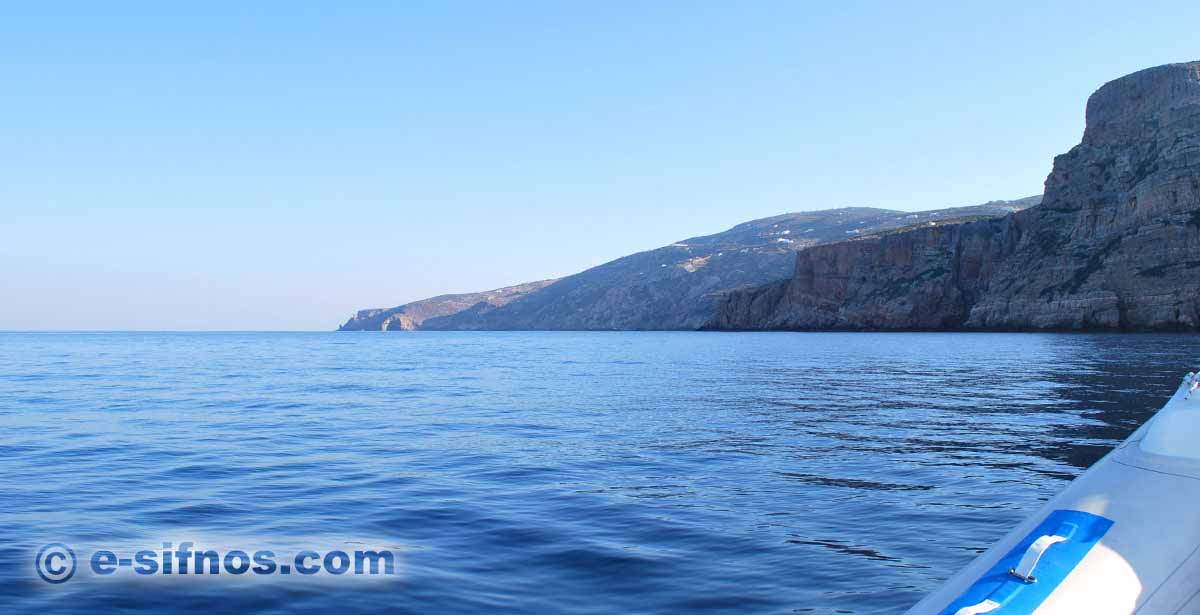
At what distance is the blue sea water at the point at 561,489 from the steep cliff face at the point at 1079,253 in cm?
8245

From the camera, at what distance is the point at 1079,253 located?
4279 inches

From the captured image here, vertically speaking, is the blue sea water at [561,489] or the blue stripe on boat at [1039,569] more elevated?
the blue stripe on boat at [1039,569]

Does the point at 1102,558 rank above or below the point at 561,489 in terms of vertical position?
above

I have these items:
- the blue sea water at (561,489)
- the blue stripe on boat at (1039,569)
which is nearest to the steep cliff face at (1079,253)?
the blue sea water at (561,489)

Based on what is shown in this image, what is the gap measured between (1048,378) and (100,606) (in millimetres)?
37473

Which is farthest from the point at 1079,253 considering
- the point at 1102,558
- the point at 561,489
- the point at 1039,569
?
the point at 1039,569

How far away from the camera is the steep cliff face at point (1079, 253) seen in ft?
316

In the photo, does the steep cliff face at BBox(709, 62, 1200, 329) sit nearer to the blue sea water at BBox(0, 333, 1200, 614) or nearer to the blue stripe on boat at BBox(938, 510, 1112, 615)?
the blue sea water at BBox(0, 333, 1200, 614)

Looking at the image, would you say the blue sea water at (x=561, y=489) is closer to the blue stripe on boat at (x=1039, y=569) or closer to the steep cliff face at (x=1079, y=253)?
the blue stripe on boat at (x=1039, y=569)

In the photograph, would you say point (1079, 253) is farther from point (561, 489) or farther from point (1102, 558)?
point (1102, 558)

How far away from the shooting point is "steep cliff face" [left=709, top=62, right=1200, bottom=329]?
3787 inches

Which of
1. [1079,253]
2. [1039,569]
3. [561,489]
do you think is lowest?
[561,489]

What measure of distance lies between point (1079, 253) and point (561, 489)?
118 m

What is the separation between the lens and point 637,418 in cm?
2311
